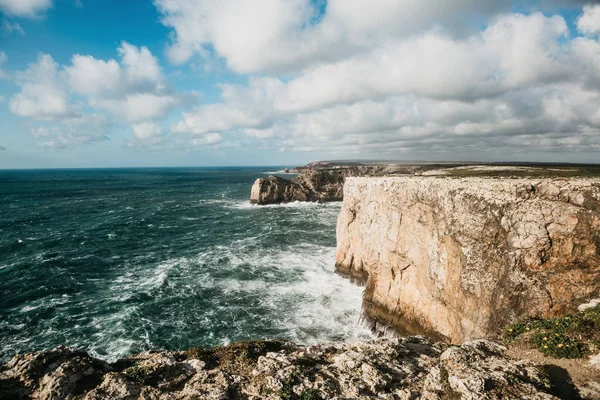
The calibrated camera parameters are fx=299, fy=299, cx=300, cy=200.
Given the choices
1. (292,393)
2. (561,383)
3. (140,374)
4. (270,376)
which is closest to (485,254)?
(561,383)

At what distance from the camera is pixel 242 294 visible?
3397 centimetres

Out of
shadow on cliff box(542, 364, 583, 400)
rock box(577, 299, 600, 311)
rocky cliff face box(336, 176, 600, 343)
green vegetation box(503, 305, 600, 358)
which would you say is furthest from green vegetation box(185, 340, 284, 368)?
rock box(577, 299, 600, 311)

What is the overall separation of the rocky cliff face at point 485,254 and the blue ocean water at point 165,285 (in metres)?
6.49

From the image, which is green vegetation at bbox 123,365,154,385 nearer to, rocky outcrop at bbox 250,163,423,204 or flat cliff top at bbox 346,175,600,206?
flat cliff top at bbox 346,175,600,206

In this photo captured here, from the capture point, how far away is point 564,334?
42.9 feet

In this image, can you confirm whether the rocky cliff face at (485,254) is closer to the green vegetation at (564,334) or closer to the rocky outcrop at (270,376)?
the green vegetation at (564,334)

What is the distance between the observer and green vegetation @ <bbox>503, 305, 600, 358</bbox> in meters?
12.1

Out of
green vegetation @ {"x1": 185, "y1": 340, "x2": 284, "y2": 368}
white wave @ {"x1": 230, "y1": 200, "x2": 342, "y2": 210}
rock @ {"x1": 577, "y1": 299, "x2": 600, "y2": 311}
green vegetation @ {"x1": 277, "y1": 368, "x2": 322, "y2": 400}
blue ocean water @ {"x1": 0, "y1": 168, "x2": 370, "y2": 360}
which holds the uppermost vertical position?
green vegetation @ {"x1": 277, "y1": 368, "x2": 322, "y2": 400}

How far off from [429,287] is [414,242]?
4.02 metres

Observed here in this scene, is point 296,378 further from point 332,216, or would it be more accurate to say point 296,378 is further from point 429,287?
point 332,216

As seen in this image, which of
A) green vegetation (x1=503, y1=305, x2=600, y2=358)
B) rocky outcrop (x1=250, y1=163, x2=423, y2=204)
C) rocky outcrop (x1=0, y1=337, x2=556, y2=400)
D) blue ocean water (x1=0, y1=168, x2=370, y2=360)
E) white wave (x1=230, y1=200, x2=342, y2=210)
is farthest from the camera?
rocky outcrop (x1=250, y1=163, x2=423, y2=204)

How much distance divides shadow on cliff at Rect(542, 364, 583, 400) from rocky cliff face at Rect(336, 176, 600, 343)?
7.77 metres

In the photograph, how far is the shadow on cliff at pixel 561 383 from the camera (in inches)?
388

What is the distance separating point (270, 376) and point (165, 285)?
30158 mm
